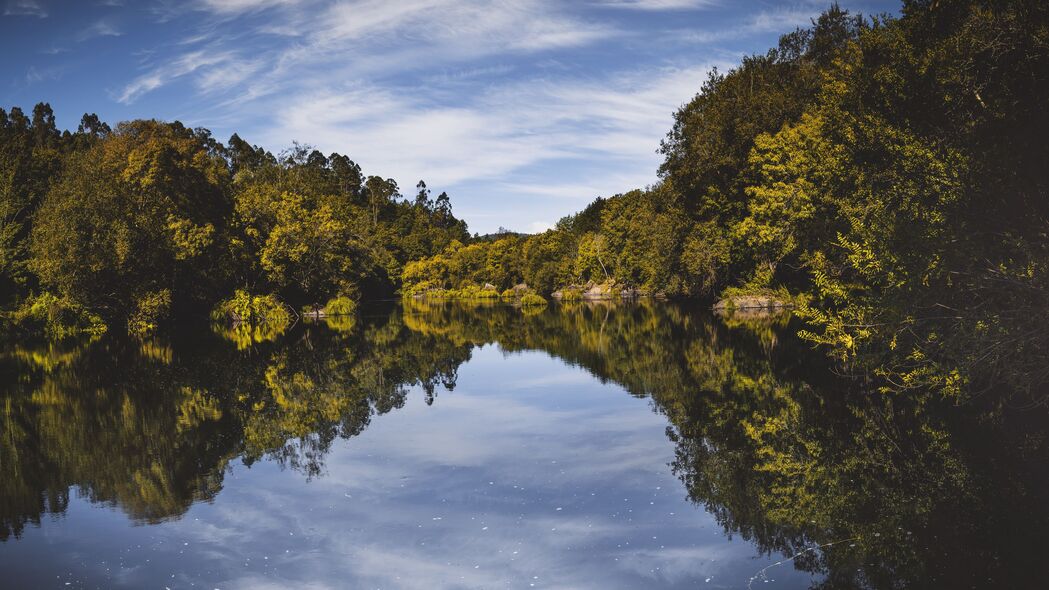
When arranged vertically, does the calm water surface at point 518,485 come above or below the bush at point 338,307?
below

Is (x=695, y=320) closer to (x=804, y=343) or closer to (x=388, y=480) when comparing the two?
(x=804, y=343)

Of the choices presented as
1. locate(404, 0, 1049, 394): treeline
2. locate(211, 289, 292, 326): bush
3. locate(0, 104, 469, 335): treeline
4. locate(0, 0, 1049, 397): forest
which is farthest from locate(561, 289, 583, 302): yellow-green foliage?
locate(404, 0, 1049, 394): treeline

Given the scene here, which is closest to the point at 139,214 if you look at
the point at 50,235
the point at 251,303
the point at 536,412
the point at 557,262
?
the point at 50,235

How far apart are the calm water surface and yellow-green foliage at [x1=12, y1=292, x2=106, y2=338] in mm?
27213

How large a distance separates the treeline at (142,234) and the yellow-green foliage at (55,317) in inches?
3.7

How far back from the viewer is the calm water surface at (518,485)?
8.14m

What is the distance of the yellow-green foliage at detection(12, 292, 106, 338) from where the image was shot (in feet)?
151

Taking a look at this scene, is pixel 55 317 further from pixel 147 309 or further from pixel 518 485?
pixel 518 485

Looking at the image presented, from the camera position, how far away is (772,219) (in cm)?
4631

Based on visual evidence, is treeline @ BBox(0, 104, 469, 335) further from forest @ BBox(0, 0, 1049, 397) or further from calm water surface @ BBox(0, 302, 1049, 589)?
calm water surface @ BBox(0, 302, 1049, 589)

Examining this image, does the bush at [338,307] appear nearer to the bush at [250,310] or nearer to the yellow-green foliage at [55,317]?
the bush at [250,310]

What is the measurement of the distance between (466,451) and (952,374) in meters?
10.5

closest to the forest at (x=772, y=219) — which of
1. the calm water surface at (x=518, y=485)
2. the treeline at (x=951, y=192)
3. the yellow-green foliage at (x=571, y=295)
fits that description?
the treeline at (x=951, y=192)

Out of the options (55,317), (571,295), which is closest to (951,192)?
(55,317)
